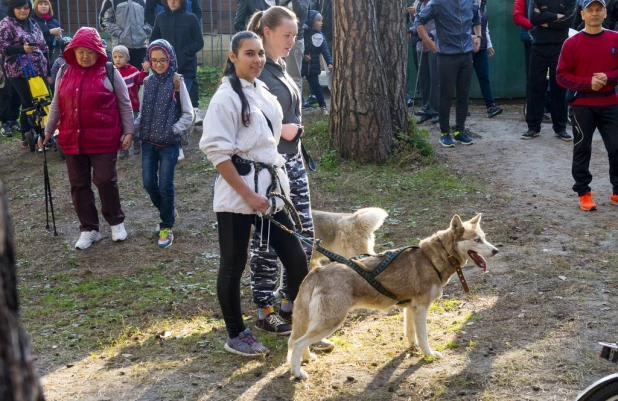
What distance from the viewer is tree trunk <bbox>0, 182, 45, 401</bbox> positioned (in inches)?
64.6

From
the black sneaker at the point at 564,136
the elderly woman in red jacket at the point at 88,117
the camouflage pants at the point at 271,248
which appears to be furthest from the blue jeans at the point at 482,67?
the camouflage pants at the point at 271,248

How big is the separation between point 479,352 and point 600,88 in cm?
383

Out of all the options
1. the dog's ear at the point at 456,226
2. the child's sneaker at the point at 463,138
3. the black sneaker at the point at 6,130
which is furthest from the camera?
the black sneaker at the point at 6,130

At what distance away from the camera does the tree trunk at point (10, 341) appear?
5.38 feet

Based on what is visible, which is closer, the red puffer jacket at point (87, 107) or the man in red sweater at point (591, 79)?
the red puffer jacket at point (87, 107)

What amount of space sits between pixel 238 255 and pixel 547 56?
281 inches

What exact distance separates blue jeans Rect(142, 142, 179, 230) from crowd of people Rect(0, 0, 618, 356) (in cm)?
1

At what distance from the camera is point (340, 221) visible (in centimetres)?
596

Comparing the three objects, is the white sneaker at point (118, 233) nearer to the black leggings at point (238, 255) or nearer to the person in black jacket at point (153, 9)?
the black leggings at point (238, 255)

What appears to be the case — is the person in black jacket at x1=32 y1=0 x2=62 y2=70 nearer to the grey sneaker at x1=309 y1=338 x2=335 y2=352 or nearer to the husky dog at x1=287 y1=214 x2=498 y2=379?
the grey sneaker at x1=309 y1=338 x2=335 y2=352

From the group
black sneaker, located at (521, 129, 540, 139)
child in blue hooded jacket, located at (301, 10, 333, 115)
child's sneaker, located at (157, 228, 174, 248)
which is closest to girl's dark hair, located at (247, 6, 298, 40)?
child's sneaker, located at (157, 228, 174, 248)

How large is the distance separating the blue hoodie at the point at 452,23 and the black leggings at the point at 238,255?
6199mm

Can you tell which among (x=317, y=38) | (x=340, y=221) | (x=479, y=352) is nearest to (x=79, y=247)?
(x=340, y=221)

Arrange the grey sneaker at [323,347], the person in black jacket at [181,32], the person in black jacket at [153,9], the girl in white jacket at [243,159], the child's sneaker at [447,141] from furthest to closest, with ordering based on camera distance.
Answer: the person in black jacket at [153,9], the person in black jacket at [181,32], the child's sneaker at [447,141], the grey sneaker at [323,347], the girl in white jacket at [243,159]
